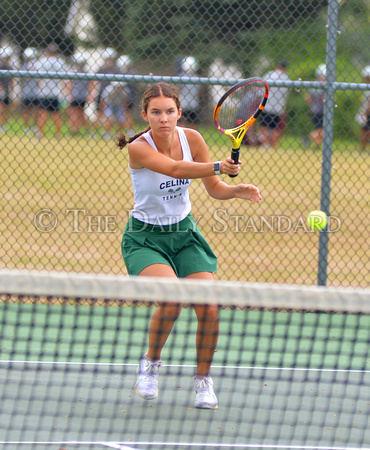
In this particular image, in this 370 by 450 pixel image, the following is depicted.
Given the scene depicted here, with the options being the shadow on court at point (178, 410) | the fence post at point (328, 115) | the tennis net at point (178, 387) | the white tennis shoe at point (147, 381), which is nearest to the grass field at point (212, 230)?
the fence post at point (328, 115)

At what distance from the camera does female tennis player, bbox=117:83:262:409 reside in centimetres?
318

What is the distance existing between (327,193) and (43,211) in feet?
12.1

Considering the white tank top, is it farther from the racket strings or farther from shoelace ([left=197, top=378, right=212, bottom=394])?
shoelace ([left=197, top=378, right=212, bottom=394])

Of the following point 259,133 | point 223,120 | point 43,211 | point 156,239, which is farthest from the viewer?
point 259,133

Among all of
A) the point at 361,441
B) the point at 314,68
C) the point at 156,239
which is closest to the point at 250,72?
the point at 314,68

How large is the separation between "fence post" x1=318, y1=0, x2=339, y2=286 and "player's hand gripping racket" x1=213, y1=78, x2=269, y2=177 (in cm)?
118

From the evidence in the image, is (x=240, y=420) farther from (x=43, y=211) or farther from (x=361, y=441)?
(x=43, y=211)

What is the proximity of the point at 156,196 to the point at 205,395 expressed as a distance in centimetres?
96

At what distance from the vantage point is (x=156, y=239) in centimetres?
333

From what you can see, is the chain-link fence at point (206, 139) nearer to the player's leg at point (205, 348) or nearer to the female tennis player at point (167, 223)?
the female tennis player at point (167, 223)

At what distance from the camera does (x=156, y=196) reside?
3.33 meters

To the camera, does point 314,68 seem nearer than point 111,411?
No

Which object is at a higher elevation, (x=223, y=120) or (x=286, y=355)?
(x=223, y=120)
